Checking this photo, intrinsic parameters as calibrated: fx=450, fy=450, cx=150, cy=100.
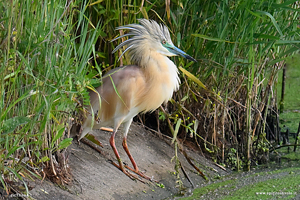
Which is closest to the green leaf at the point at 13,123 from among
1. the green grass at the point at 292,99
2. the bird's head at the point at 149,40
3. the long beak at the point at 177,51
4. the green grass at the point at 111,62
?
the green grass at the point at 111,62

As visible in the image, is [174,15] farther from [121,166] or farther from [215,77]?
[121,166]

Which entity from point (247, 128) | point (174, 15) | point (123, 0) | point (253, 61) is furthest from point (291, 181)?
point (123, 0)

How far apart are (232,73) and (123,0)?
124 cm

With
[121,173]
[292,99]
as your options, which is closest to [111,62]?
[121,173]

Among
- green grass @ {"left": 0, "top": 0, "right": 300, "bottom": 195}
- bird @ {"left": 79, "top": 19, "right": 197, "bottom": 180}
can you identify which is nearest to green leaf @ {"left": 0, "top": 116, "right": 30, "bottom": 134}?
green grass @ {"left": 0, "top": 0, "right": 300, "bottom": 195}

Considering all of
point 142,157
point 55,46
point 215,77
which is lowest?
point 142,157

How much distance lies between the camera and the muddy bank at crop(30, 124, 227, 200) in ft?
10.6

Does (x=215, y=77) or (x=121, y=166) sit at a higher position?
(x=215, y=77)

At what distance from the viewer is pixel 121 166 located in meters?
3.85

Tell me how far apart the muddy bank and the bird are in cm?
17

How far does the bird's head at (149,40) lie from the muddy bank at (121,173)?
0.87 meters

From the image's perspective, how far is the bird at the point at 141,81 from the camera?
395 cm

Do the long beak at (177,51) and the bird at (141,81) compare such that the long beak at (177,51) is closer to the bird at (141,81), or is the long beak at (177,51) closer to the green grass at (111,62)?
the bird at (141,81)

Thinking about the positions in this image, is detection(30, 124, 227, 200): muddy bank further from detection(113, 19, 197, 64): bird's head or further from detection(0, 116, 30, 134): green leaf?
detection(113, 19, 197, 64): bird's head
